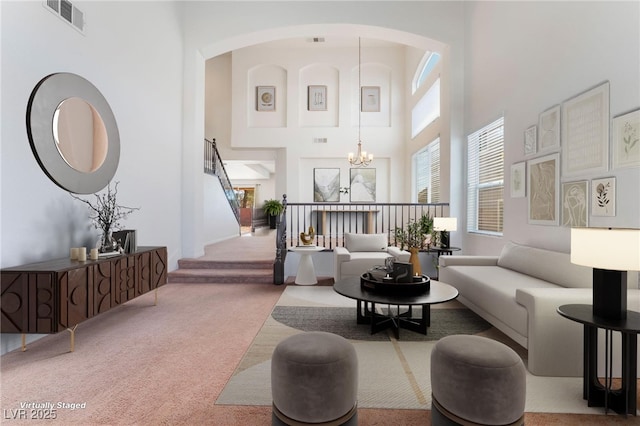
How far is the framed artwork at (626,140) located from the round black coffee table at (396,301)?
1.81 meters

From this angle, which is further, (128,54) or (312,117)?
(312,117)

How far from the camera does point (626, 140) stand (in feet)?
9.56

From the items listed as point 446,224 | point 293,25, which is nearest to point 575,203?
point 446,224

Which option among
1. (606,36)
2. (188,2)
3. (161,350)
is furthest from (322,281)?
(188,2)

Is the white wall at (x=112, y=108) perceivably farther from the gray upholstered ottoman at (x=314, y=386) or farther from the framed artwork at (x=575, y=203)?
the framed artwork at (x=575, y=203)

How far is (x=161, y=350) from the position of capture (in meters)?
2.98

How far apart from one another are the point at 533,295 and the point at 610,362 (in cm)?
60

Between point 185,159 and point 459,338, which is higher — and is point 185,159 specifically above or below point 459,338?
above

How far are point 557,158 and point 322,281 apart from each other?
373cm

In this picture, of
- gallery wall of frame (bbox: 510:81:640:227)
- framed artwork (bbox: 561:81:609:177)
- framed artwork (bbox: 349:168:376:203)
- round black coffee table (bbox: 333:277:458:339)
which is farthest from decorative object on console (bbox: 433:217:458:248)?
framed artwork (bbox: 349:168:376:203)

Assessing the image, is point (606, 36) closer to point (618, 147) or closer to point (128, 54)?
point (618, 147)

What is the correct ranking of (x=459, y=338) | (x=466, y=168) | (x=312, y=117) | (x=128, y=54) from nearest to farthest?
(x=459, y=338) → (x=128, y=54) → (x=466, y=168) → (x=312, y=117)

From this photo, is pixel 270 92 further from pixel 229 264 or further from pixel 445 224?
pixel 445 224

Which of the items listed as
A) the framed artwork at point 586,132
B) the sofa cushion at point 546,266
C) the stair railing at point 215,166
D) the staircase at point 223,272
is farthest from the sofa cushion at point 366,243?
the stair railing at point 215,166
